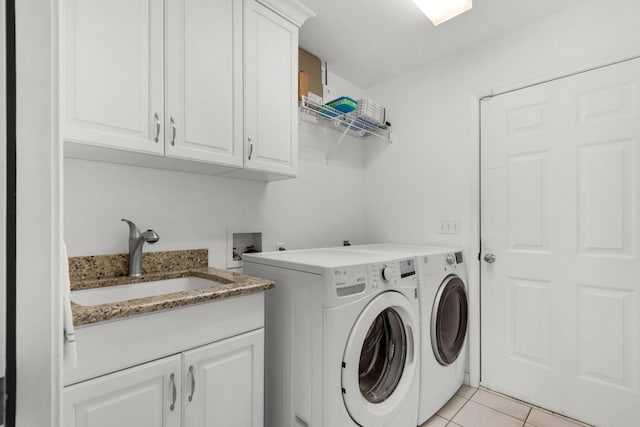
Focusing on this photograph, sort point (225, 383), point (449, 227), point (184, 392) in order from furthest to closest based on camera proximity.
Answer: point (449, 227)
point (225, 383)
point (184, 392)

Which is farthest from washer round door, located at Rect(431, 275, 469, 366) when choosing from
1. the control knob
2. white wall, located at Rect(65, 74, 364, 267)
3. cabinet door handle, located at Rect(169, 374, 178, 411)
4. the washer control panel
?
cabinet door handle, located at Rect(169, 374, 178, 411)

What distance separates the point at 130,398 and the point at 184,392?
174 mm

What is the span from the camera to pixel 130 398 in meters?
1.01

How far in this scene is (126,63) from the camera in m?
1.24

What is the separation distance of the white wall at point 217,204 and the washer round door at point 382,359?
0.94 meters

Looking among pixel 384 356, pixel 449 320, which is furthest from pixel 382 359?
pixel 449 320

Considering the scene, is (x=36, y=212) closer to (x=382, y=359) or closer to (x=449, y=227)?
(x=382, y=359)

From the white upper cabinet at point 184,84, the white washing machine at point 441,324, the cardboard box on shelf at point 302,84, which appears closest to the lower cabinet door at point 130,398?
the white upper cabinet at point 184,84

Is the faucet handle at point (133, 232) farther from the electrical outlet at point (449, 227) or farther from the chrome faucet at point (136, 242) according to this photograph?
the electrical outlet at point (449, 227)

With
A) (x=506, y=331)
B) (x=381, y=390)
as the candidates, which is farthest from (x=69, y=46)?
(x=506, y=331)

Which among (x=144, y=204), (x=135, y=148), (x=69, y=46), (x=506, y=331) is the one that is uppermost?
(x=69, y=46)

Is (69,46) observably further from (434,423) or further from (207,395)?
(434,423)

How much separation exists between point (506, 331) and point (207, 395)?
1.93 metres

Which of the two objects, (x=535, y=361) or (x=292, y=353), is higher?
(x=292, y=353)
